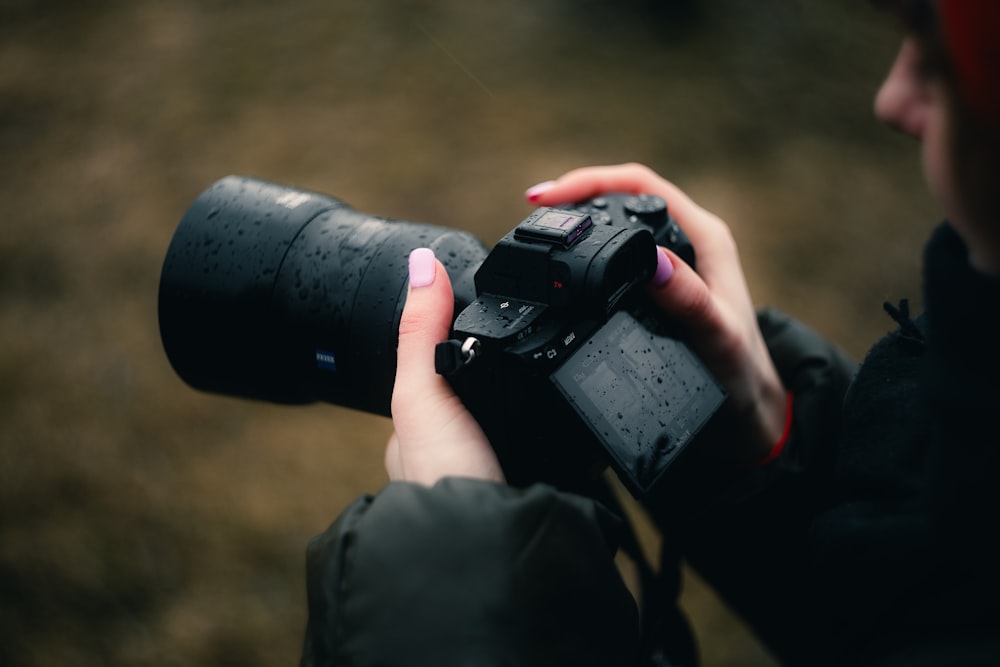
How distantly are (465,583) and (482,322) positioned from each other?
20 cm

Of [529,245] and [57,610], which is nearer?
[529,245]

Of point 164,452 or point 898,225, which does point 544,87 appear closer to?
point 898,225

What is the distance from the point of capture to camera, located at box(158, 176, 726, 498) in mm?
571

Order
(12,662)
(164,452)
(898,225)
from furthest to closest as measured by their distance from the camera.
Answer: (898,225)
(164,452)
(12,662)

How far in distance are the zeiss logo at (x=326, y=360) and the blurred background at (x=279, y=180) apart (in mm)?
664

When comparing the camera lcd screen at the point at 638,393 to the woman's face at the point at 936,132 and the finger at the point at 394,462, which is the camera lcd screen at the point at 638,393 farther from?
the woman's face at the point at 936,132

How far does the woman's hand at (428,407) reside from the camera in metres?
0.52

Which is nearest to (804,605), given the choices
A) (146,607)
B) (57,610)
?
(146,607)

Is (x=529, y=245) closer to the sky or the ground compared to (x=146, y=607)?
closer to the sky

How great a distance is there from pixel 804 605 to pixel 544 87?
169 centimetres

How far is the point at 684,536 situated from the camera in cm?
76

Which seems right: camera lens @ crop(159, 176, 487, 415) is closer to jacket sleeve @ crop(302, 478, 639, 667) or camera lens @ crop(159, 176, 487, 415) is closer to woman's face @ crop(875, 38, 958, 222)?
jacket sleeve @ crop(302, 478, 639, 667)

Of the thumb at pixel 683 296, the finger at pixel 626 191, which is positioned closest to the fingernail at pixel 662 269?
the thumb at pixel 683 296

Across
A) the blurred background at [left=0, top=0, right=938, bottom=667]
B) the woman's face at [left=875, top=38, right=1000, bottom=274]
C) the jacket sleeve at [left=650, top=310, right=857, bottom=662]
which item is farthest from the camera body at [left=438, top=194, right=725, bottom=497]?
the blurred background at [left=0, top=0, right=938, bottom=667]
